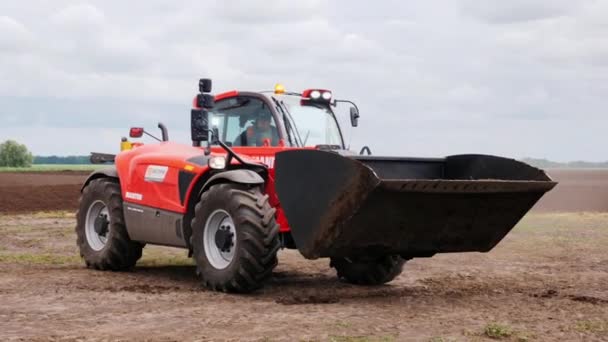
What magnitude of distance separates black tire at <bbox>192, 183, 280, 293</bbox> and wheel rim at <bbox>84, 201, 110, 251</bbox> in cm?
282

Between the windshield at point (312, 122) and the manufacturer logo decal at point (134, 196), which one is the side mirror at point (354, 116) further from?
the manufacturer logo decal at point (134, 196)

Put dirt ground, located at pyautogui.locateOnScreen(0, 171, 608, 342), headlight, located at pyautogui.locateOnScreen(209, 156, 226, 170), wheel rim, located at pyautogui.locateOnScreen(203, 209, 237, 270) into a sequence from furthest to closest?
headlight, located at pyautogui.locateOnScreen(209, 156, 226, 170), wheel rim, located at pyautogui.locateOnScreen(203, 209, 237, 270), dirt ground, located at pyautogui.locateOnScreen(0, 171, 608, 342)

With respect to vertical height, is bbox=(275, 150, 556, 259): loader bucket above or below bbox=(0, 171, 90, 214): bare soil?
above

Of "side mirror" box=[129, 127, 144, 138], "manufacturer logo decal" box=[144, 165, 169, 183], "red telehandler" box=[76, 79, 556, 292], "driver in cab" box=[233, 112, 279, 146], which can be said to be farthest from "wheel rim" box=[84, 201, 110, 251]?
"driver in cab" box=[233, 112, 279, 146]

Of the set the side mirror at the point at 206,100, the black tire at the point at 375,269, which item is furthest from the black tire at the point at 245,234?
the black tire at the point at 375,269

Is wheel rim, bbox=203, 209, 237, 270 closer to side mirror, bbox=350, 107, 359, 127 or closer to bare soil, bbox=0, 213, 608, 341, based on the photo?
bare soil, bbox=0, 213, 608, 341

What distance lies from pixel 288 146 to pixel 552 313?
127 inches

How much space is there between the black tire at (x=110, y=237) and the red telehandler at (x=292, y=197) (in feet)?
0.07

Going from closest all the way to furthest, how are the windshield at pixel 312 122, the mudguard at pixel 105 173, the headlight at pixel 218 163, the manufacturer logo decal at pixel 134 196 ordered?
1. the headlight at pixel 218 163
2. the windshield at pixel 312 122
3. the manufacturer logo decal at pixel 134 196
4. the mudguard at pixel 105 173

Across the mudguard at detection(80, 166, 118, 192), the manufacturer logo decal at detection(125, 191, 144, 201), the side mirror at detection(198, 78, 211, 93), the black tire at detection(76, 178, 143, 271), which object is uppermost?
the side mirror at detection(198, 78, 211, 93)

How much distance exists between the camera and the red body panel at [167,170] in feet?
32.4

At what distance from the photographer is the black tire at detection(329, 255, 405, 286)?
1077cm

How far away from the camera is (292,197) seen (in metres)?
8.96

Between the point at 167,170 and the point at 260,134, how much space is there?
1169 mm
